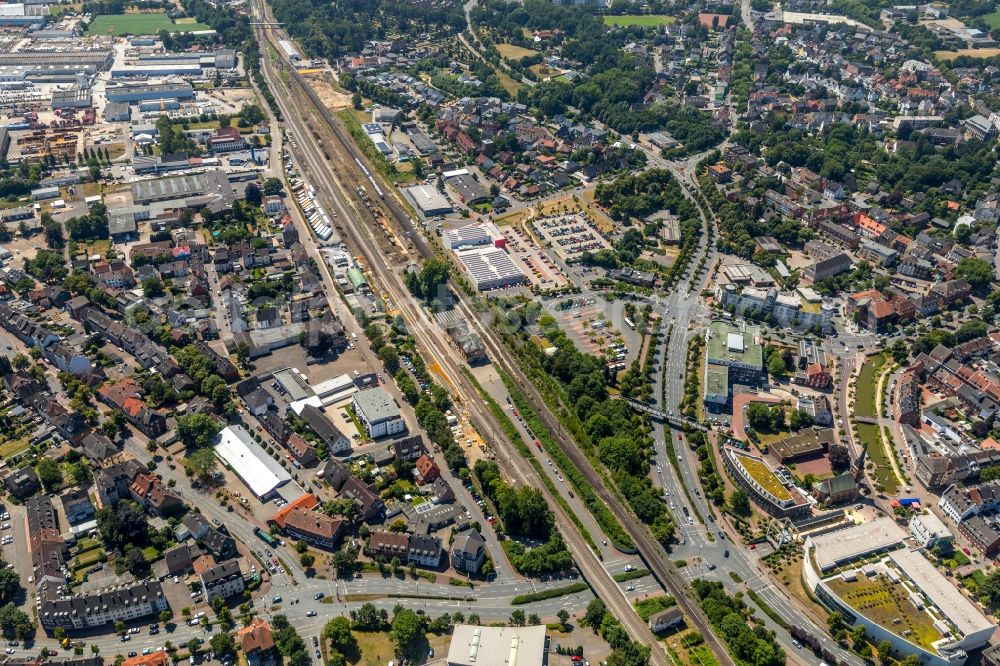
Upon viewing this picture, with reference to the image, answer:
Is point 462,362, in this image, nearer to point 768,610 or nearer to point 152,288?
point 152,288

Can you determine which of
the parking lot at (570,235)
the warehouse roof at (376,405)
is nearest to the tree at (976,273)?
the parking lot at (570,235)

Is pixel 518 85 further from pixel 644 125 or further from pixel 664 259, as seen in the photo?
pixel 664 259

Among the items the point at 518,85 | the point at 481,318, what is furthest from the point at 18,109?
the point at 481,318

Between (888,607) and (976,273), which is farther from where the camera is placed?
(976,273)

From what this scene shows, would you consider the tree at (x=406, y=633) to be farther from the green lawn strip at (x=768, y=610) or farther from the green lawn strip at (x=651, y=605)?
the green lawn strip at (x=768, y=610)

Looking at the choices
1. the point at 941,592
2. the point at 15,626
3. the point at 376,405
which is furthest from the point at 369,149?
the point at 941,592

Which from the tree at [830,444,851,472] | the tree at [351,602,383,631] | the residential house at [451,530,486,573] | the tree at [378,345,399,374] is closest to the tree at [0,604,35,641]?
the tree at [351,602,383,631]

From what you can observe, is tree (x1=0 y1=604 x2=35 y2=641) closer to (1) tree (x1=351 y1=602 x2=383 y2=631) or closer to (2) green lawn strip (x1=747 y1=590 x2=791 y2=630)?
(1) tree (x1=351 y1=602 x2=383 y2=631)
